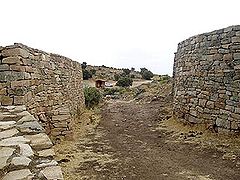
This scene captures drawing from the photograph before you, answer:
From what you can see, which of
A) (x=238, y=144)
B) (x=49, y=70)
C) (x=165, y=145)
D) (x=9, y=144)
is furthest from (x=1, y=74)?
(x=238, y=144)

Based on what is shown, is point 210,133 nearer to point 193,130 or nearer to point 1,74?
point 193,130

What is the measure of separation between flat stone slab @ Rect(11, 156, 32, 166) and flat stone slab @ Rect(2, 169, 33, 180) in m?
0.15

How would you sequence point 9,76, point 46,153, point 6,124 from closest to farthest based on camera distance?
1. point 46,153
2. point 6,124
3. point 9,76

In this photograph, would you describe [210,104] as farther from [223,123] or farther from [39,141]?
[39,141]

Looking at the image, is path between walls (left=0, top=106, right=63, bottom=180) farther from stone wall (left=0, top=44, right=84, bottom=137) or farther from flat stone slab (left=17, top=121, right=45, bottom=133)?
stone wall (left=0, top=44, right=84, bottom=137)

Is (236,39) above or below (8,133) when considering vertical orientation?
above

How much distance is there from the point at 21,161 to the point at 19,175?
0.30 meters

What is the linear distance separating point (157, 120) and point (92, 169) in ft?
22.8

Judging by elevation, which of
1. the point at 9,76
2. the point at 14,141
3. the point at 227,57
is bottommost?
the point at 14,141

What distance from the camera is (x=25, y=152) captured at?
3262 millimetres

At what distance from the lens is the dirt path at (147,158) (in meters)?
6.18

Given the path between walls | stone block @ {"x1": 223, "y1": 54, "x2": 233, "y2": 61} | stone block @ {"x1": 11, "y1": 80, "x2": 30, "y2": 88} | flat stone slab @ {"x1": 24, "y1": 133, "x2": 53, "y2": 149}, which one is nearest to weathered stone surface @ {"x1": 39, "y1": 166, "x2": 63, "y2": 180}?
the path between walls

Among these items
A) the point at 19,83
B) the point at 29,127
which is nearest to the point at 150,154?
the point at 19,83

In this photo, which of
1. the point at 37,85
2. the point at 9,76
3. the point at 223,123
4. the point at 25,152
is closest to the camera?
the point at 25,152
